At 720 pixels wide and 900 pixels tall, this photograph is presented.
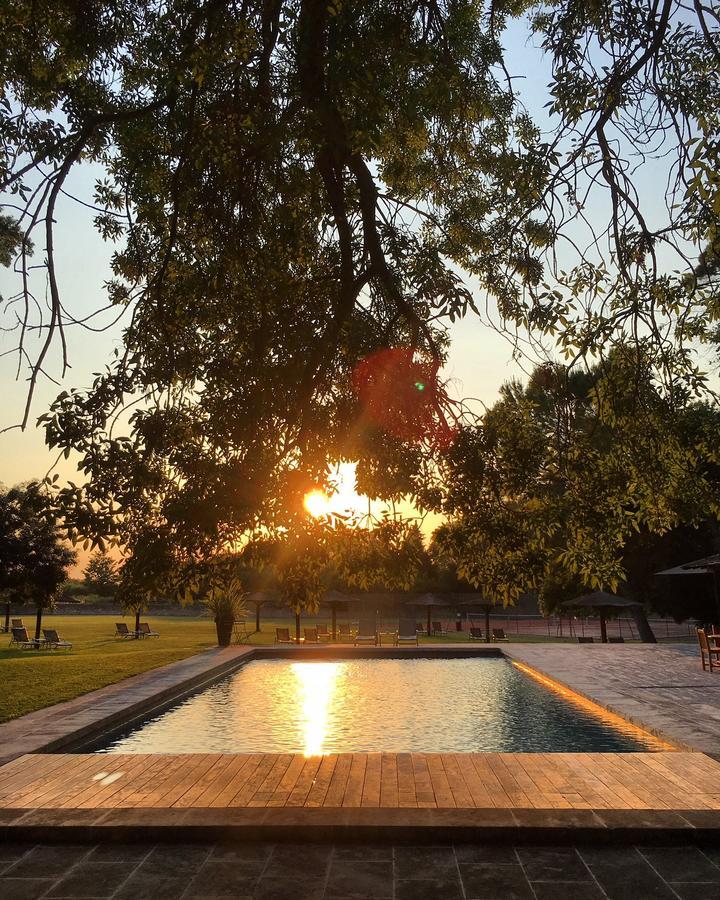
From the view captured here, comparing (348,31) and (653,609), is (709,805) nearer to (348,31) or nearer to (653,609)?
(348,31)

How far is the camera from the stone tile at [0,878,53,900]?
4602mm

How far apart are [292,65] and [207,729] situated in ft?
32.6

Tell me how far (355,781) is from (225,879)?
8.09 ft

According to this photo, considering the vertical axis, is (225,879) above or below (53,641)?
below

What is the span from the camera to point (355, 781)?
23.6 feet

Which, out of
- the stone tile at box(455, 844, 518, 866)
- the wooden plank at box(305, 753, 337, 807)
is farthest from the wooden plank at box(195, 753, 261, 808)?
the stone tile at box(455, 844, 518, 866)

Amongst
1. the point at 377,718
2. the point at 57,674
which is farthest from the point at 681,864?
the point at 57,674

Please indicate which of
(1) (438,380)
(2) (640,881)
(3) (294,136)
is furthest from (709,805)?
(3) (294,136)

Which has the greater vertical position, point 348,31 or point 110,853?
point 348,31

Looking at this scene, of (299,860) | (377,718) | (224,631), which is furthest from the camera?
(224,631)

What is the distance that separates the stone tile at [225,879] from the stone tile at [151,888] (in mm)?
72

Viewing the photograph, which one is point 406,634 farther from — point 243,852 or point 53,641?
point 243,852

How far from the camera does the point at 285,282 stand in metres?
8.09

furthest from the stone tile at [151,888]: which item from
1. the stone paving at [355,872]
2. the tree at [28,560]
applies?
the tree at [28,560]
